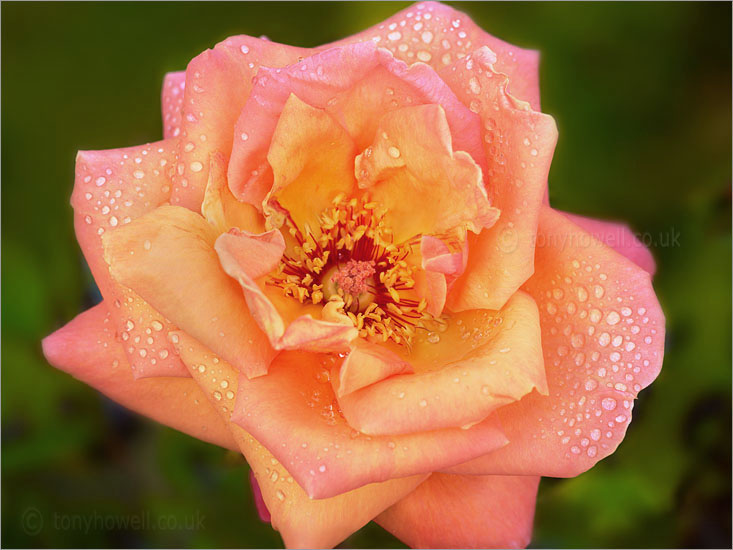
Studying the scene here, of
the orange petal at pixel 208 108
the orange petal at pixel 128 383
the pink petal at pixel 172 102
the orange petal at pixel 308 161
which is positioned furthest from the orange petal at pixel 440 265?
the pink petal at pixel 172 102

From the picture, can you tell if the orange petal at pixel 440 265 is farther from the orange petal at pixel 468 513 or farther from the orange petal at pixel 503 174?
the orange petal at pixel 468 513

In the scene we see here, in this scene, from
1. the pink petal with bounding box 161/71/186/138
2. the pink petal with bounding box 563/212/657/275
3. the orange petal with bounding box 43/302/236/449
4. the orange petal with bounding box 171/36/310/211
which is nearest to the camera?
the orange petal with bounding box 171/36/310/211

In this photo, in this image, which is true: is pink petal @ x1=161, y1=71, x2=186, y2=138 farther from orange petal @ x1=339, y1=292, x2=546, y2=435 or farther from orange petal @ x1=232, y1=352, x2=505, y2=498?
orange petal @ x1=339, y1=292, x2=546, y2=435

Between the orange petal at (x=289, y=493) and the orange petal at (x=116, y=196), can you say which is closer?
the orange petal at (x=289, y=493)

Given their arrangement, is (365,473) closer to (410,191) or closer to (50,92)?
(410,191)

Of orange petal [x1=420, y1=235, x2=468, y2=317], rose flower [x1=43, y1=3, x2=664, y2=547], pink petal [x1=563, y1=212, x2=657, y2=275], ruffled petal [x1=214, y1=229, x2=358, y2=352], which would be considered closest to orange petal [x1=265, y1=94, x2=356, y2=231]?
rose flower [x1=43, y1=3, x2=664, y2=547]

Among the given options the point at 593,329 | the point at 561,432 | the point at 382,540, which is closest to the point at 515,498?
the point at 561,432
